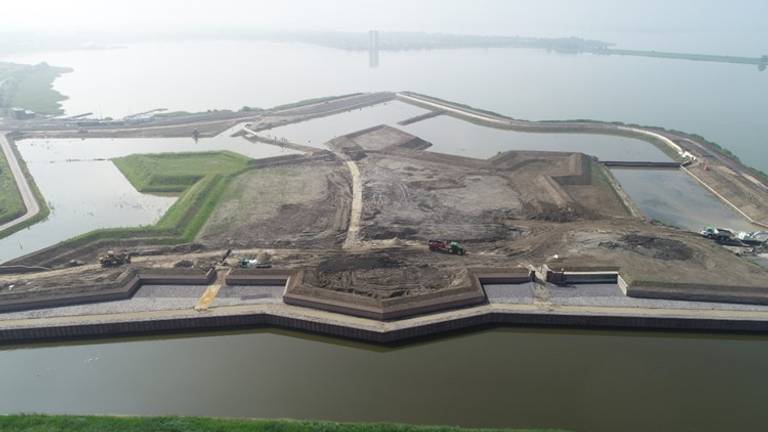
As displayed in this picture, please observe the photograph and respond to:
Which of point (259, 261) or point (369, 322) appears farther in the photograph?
point (259, 261)

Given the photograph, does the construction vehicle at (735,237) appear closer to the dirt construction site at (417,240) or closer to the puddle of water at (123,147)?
the dirt construction site at (417,240)

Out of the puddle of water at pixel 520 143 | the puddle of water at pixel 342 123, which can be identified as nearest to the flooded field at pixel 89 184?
the puddle of water at pixel 342 123

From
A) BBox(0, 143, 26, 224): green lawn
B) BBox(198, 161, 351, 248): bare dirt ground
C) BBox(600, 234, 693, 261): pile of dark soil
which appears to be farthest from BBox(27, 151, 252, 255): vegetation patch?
BBox(600, 234, 693, 261): pile of dark soil

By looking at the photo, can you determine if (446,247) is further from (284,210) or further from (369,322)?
(284,210)

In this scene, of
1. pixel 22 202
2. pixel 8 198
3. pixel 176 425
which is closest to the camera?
pixel 176 425

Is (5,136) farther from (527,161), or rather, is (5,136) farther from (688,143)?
(688,143)

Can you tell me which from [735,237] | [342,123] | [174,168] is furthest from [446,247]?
[342,123]

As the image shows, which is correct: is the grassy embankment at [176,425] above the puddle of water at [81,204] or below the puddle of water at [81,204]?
below
